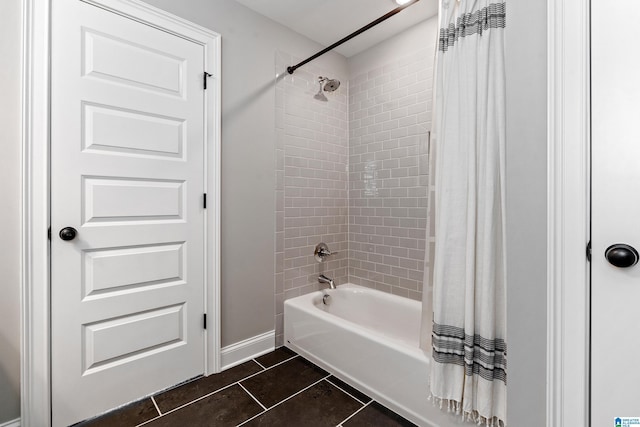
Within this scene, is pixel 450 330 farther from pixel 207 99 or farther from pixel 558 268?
pixel 207 99

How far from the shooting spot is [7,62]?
1337 mm

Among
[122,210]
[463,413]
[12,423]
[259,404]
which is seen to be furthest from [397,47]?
[12,423]

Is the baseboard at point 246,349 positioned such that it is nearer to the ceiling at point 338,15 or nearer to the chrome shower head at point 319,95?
the chrome shower head at point 319,95

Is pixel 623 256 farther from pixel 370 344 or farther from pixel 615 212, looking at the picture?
pixel 370 344

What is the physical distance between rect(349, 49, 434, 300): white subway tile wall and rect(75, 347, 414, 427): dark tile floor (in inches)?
38.3

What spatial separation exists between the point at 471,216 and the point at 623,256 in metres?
0.52

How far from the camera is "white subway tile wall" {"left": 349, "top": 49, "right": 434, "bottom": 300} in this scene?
2.29 meters

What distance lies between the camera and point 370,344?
5.55 ft

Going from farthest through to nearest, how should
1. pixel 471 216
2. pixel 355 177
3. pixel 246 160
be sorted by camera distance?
pixel 355 177, pixel 246 160, pixel 471 216

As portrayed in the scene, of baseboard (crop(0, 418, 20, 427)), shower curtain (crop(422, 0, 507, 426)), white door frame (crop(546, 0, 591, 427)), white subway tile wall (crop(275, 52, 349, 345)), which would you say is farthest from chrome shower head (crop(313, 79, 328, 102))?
baseboard (crop(0, 418, 20, 427))

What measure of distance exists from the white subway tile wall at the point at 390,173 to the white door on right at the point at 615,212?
1462 mm

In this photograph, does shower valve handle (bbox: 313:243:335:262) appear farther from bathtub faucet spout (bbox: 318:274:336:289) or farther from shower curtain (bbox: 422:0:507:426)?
shower curtain (bbox: 422:0:507:426)

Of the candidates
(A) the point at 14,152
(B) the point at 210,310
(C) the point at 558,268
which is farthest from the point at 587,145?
(A) the point at 14,152

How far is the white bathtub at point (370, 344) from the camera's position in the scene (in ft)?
4.90
